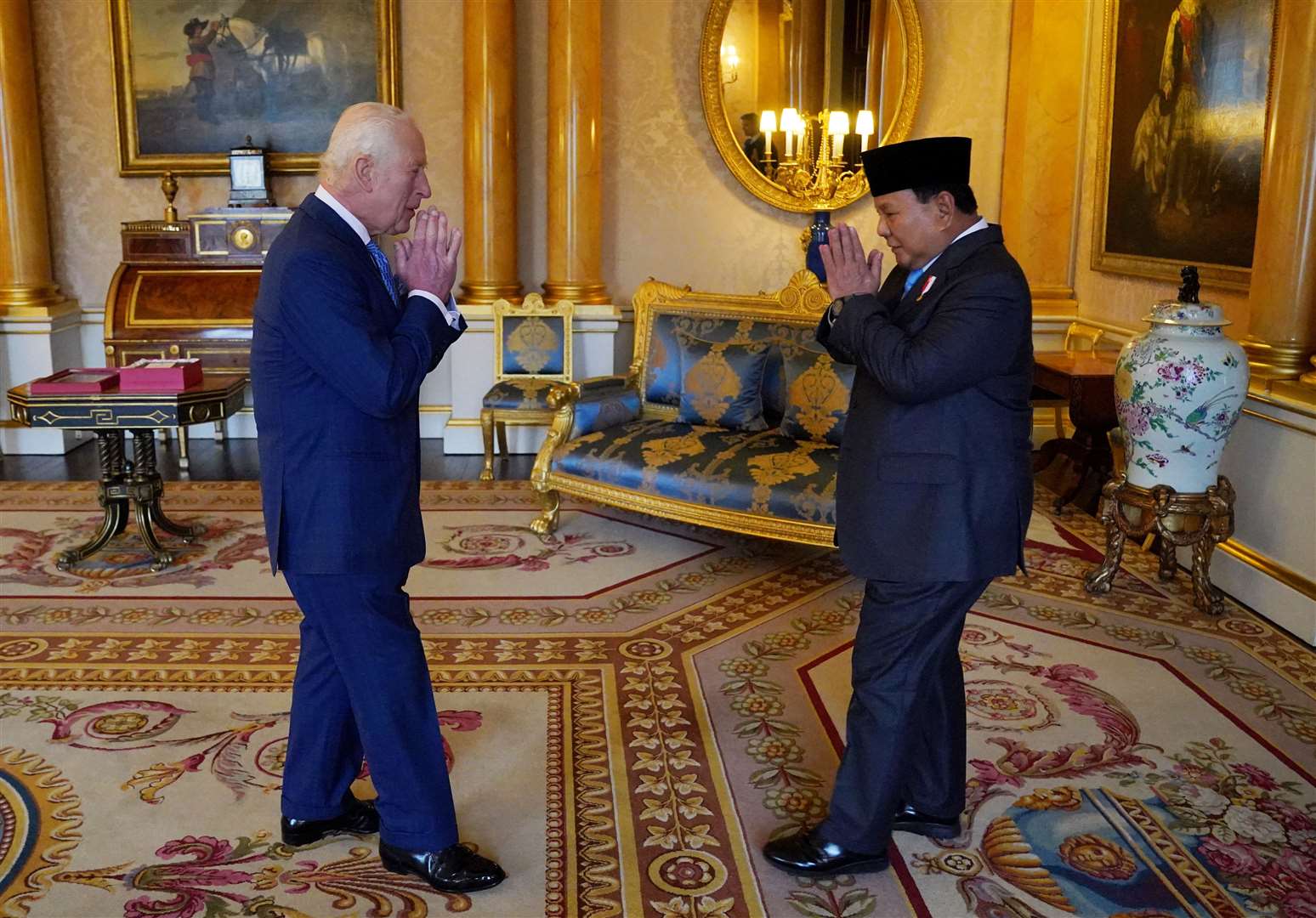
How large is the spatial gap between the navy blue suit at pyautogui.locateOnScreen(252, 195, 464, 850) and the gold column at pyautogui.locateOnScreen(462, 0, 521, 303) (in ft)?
15.7

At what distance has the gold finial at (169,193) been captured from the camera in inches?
280

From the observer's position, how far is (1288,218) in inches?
179

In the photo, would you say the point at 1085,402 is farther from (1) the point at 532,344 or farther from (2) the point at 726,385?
(1) the point at 532,344

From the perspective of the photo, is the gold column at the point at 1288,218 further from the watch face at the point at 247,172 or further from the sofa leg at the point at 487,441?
the watch face at the point at 247,172

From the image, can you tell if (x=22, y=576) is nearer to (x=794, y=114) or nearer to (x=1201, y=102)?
(x=794, y=114)

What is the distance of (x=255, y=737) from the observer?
3.36 meters

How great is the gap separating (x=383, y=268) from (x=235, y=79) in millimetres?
5479

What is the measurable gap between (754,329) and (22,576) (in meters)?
3.28

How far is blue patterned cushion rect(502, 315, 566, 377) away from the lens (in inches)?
276

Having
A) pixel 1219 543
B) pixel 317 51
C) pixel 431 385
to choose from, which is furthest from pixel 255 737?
pixel 317 51

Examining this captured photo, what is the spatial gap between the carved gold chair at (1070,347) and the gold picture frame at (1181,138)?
0.38 meters

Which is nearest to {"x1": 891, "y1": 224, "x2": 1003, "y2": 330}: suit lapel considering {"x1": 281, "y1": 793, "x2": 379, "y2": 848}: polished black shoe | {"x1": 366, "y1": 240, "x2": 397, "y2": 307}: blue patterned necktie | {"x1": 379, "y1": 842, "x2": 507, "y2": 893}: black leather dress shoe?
{"x1": 366, "y1": 240, "x2": 397, "y2": 307}: blue patterned necktie

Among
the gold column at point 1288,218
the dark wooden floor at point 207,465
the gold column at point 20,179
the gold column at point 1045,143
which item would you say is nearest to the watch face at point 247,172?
the gold column at point 20,179

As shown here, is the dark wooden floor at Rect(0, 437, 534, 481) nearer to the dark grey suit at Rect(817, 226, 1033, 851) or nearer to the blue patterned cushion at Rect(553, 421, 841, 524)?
the blue patterned cushion at Rect(553, 421, 841, 524)
